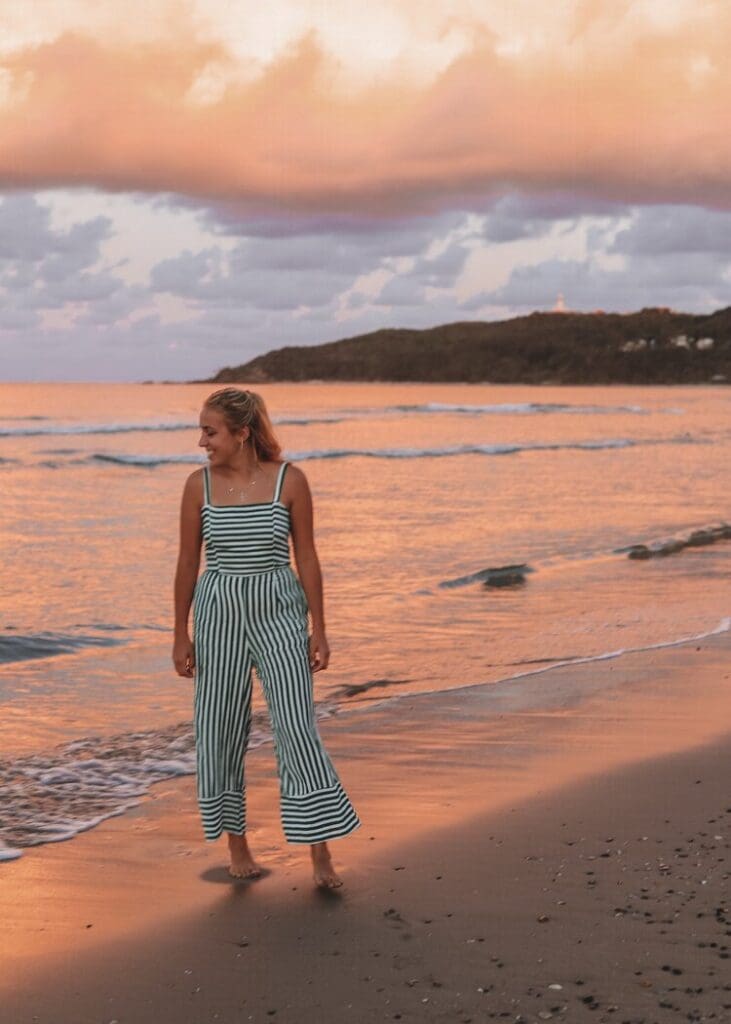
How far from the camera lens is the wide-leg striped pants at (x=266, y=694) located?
458 centimetres

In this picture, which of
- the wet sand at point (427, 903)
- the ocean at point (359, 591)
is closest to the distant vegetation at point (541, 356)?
the ocean at point (359, 591)

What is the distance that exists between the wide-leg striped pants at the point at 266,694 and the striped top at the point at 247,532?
42mm

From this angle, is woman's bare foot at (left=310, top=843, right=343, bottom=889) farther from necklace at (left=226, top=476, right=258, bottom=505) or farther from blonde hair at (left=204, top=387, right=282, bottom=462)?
blonde hair at (left=204, top=387, right=282, bottom=462)

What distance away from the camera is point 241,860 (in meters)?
4.73

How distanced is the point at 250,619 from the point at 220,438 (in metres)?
0.64

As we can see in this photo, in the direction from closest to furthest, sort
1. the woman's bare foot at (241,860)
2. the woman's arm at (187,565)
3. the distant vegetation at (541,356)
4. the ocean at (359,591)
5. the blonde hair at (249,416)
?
1. the blonde hair at (249,416)
2. the woman's arm at (187,565)
3. the woman's bare foot at (241,860)
4. the ocean at (359,591)
5. the distant vegetation at (541,356)

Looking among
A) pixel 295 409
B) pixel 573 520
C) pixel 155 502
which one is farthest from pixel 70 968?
pixel 295 409

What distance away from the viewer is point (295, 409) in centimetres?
7938

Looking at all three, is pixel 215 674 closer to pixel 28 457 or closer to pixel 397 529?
pixel 397 529

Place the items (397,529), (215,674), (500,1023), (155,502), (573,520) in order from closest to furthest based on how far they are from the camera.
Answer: (500,1023) < (215,674) < (397,529) < (573,520) < (155,502)

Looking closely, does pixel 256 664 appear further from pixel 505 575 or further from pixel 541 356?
pixel 541 356

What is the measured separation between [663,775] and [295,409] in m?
74.1

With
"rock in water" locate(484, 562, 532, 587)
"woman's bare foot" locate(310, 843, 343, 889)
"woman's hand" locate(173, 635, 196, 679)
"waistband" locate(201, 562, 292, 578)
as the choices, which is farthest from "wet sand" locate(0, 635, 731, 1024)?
"rock in water" locate(484, 562, 532, 587)

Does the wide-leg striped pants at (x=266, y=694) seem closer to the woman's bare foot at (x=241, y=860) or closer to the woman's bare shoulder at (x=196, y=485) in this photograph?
the woman's bare foot at (x=241, y=860)
